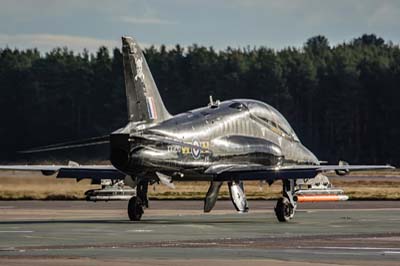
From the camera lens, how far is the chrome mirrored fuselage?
4216 centimetres

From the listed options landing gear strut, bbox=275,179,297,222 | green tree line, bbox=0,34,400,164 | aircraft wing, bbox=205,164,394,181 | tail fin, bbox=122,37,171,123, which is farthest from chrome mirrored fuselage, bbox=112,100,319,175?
green tree line, bbox=0,34,400,164

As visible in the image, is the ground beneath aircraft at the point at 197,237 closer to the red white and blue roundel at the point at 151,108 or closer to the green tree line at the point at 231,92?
the red white and blue roundel at the point at 151,108

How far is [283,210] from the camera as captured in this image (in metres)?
44.3

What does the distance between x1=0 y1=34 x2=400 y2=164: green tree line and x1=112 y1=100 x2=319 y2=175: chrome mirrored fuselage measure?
109255 mm

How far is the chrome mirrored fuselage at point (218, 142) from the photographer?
138 feet

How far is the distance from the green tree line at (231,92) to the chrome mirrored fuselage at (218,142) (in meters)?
109

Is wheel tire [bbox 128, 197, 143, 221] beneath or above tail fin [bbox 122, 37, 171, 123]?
beneath

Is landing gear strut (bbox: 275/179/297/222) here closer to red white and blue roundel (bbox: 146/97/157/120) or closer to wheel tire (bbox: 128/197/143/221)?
wheel tire (bbox: 128/197/143/221)

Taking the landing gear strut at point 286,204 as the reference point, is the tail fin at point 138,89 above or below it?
above

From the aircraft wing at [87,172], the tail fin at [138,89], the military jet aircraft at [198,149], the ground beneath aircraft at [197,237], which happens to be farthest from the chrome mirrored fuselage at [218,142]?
the aircraft wing at [87,172]

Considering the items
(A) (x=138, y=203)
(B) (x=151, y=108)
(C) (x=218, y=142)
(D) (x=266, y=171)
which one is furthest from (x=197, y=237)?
(C) (x=218, y=142)

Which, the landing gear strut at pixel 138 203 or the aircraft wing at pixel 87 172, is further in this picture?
the aircraft wing at pixel 87 172

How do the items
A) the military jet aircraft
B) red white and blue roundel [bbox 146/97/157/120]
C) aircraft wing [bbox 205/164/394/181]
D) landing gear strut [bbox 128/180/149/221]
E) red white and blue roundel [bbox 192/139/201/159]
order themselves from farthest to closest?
landing gear strut [bbox 128/180/149/221] → red white and blue roundel [bbox 192/139/201/159] → aircraft wing [bbox 205/164/394/181] → red white and blue roundel [bbox 146/97/157/120] → the military jet aircraft

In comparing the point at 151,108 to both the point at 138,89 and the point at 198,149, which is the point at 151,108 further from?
the point at 198,149
